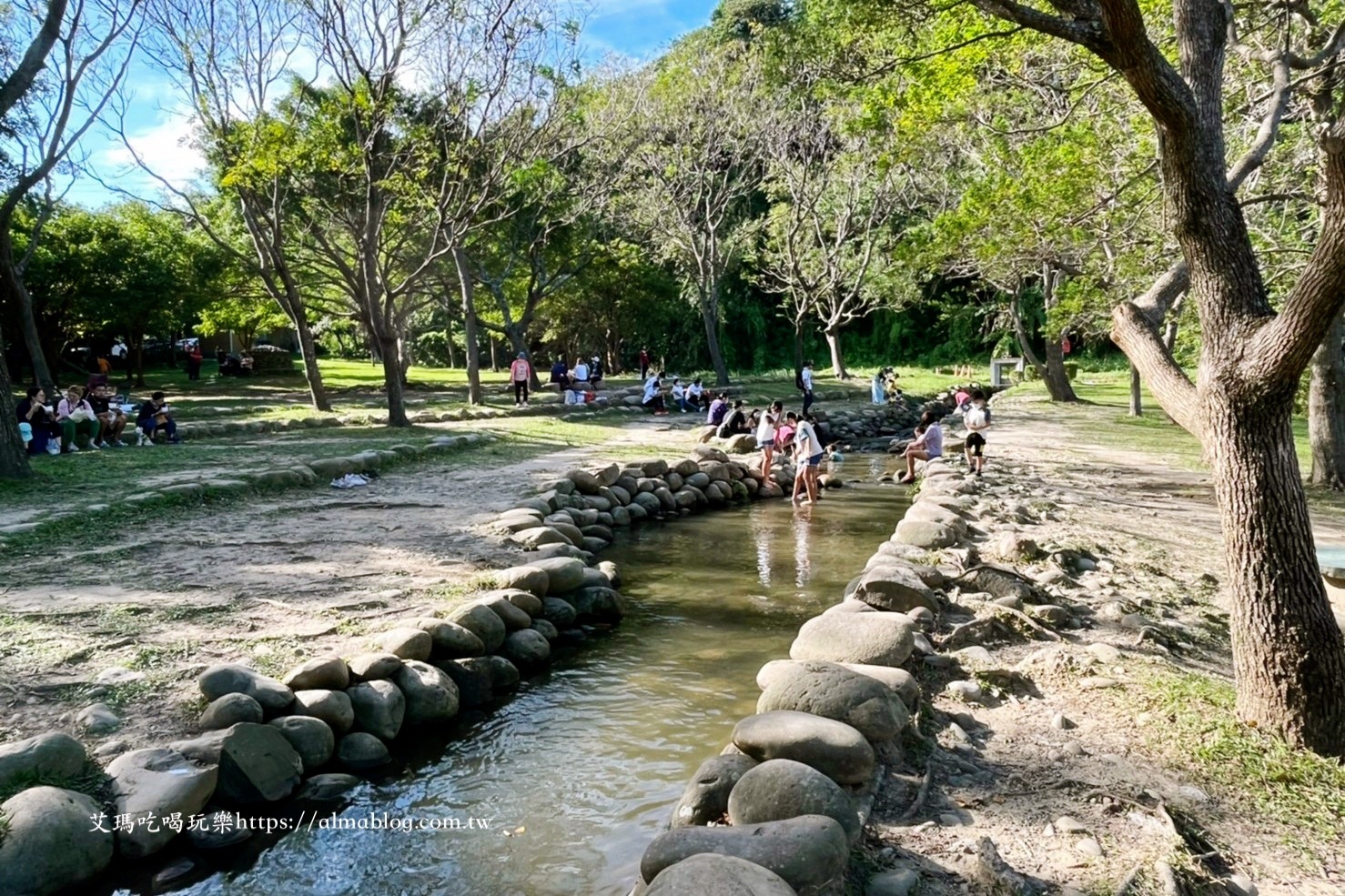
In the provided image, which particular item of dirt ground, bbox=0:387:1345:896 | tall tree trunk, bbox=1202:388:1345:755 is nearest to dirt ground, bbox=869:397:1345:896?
dirt ground, bbox=0:387:1345:896

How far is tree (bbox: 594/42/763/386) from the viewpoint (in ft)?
87.1

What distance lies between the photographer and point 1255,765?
4.06 meters

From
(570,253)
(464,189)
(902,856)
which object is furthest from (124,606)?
(570,253)

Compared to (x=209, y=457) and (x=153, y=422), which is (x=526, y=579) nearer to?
(x=209, y=457)

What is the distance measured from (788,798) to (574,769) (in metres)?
2.17

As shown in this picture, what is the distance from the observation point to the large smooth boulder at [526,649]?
275 inches

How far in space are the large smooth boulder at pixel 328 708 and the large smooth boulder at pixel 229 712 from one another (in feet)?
0.86

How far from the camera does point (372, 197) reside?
17.5 m

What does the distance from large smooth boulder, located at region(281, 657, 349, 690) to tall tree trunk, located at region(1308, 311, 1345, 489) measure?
11361 millimetres

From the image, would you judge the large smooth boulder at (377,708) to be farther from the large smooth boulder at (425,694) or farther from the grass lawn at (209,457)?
the grass lawn at (209,457)

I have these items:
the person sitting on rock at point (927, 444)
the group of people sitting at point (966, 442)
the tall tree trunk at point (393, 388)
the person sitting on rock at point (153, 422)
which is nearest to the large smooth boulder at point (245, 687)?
the group of people sitting at point (966, 442)

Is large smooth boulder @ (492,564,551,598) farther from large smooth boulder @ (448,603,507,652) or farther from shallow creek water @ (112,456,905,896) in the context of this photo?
large smooth boulder @ (448,603,507,652)

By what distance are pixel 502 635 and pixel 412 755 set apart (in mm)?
1487

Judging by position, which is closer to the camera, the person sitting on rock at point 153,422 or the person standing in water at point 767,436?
the person sitting on rock at point 153,422
